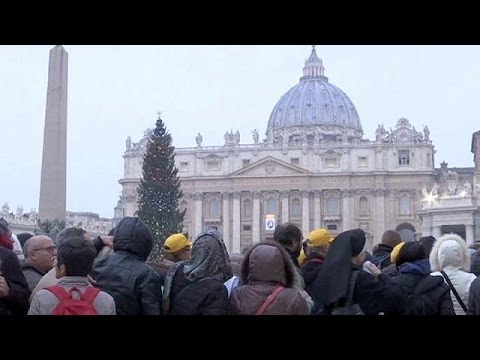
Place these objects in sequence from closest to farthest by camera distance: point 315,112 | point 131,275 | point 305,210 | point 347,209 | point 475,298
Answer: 1. point 131,275
2. point 475,298
3. point 347,209
4. point 305,210
5. point 315,112

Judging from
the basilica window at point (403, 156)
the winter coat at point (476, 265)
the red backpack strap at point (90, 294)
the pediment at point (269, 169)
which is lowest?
the red backpack strap at point (90, 294)

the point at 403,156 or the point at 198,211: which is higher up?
the point at 403,156

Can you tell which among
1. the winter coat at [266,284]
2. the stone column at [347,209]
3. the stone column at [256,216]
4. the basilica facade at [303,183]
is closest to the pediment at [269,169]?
the basilica facade at [303,183]

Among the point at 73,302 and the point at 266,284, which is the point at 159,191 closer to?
the point at 266,284

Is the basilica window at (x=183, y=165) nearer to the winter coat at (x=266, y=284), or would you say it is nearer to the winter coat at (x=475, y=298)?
the winter coat at (x=475, y=298)

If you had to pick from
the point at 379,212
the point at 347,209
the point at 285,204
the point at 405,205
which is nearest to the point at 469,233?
the point at 379,212

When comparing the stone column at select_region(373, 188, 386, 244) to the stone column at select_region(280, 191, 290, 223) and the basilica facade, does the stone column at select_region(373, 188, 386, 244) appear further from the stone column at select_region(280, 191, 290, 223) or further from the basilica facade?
the stone column at select_region(280, 191, 290, 223)

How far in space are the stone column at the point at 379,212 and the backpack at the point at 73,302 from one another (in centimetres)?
6558

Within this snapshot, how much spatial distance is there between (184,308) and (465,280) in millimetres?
2138

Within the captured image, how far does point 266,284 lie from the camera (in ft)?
13.0

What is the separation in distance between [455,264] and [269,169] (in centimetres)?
6572

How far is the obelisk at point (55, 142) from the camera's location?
20.7 meters

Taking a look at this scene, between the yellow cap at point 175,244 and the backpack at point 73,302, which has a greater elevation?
the yellow cap at point 175,244
